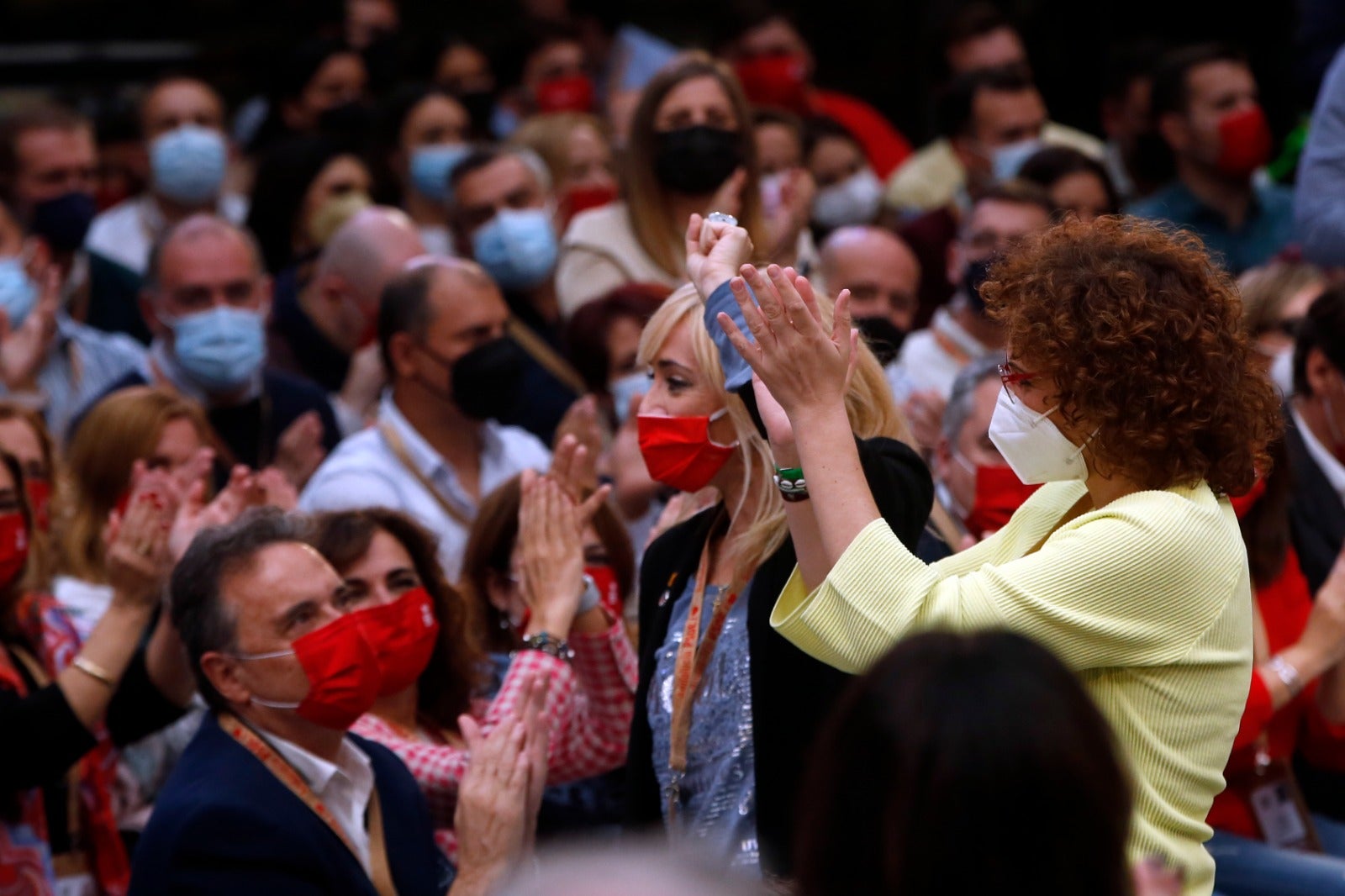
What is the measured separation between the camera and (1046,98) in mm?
9773

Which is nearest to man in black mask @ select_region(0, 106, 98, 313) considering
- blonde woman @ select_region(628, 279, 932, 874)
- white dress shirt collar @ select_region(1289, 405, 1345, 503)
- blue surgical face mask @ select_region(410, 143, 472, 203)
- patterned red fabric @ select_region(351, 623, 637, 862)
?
blue surgical face mask @ select_region(410, 143, 472, 203)

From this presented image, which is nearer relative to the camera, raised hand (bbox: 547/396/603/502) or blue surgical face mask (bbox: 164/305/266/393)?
raised hand (bbox: 547/396/603/502)

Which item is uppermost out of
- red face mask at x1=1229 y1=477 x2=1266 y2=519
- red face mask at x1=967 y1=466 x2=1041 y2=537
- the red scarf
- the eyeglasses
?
the eyeglasses

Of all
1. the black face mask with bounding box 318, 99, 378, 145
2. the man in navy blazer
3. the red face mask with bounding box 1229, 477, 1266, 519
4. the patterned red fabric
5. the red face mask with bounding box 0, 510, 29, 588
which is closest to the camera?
the man in navy blazer

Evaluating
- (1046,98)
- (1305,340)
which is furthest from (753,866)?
(1046,98)

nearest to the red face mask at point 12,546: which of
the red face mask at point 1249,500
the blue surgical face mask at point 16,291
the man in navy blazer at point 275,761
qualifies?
the man in navy blazer at point 275,761

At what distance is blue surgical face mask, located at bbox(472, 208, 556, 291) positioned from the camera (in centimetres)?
649

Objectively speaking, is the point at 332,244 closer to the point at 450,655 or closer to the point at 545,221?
the point at 545,221

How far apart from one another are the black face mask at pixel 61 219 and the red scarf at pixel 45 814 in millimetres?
2677

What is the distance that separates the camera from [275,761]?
11.3ft

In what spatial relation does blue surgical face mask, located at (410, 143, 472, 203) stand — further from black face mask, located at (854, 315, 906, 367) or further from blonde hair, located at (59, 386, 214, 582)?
blonde hair, located at (59, 386, 214, 582)

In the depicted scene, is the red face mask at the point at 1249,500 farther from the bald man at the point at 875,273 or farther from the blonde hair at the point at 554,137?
the blonde hair at the point at 554,137

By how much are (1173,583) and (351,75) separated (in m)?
6.94

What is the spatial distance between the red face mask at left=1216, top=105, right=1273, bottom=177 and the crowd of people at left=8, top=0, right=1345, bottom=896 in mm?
19
